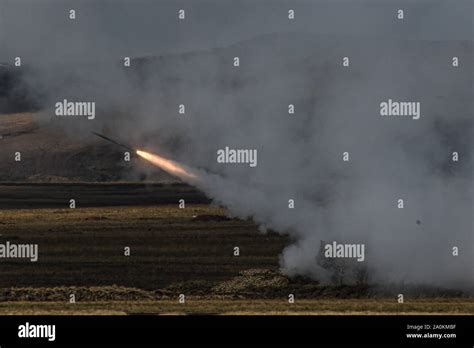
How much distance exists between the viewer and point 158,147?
582 ft

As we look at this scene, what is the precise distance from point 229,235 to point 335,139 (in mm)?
29446

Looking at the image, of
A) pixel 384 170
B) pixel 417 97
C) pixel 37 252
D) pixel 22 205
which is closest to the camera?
pixel 384 170

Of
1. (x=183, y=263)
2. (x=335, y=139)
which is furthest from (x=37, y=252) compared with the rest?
(x=335, y=139)

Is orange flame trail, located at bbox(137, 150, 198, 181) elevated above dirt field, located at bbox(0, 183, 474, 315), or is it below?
above

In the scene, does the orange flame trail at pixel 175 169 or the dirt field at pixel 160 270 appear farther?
the orange flame trail at pixel 175 169

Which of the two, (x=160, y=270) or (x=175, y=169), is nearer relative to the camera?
(x=175, y=169)

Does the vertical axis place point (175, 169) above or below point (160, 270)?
above

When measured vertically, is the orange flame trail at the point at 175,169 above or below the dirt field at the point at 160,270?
above

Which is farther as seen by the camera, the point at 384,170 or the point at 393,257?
the point at 384,170

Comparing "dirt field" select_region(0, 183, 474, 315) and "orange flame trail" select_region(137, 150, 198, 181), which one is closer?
"dirt field" select_region(0, 183, 474, 315)
